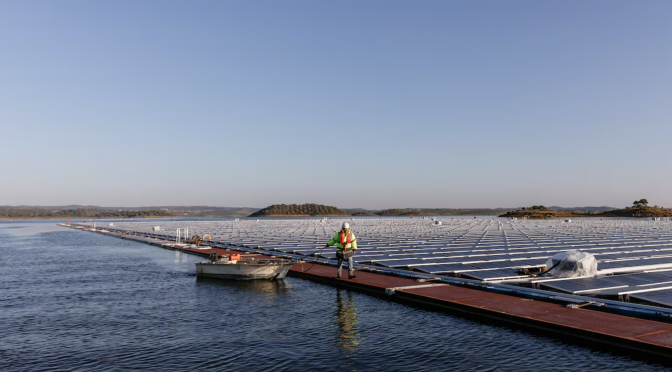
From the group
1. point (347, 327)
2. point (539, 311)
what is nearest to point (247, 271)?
point (347, 327)

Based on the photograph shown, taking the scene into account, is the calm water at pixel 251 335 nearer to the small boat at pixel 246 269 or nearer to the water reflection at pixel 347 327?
the water reflection at pixel 347 327

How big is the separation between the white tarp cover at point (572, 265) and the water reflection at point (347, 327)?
380 inches

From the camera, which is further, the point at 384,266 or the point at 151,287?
the point at 384,266

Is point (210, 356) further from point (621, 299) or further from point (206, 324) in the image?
point (621, 299)

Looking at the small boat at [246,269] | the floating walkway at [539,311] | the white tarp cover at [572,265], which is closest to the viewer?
the floating walkway at [539,311]

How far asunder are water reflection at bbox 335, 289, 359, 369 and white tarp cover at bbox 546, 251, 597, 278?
964cm

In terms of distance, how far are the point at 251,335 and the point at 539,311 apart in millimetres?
8664

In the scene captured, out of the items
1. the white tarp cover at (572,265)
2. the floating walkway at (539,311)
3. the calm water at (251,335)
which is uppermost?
the white tarp cover at (572,265)

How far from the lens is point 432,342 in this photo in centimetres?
1285

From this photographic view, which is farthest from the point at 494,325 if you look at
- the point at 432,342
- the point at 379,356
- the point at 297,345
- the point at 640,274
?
the point at 640,274

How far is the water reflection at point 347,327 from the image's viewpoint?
1212 cm

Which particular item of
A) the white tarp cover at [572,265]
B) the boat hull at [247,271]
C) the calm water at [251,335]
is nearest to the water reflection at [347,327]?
the calm water at [251,335]

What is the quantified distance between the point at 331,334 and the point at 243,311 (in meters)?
4.59

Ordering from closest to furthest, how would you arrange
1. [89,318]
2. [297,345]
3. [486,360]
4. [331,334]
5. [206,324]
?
[486,360]
[297,345]
[331,334]
[206,324]
[89,318]
